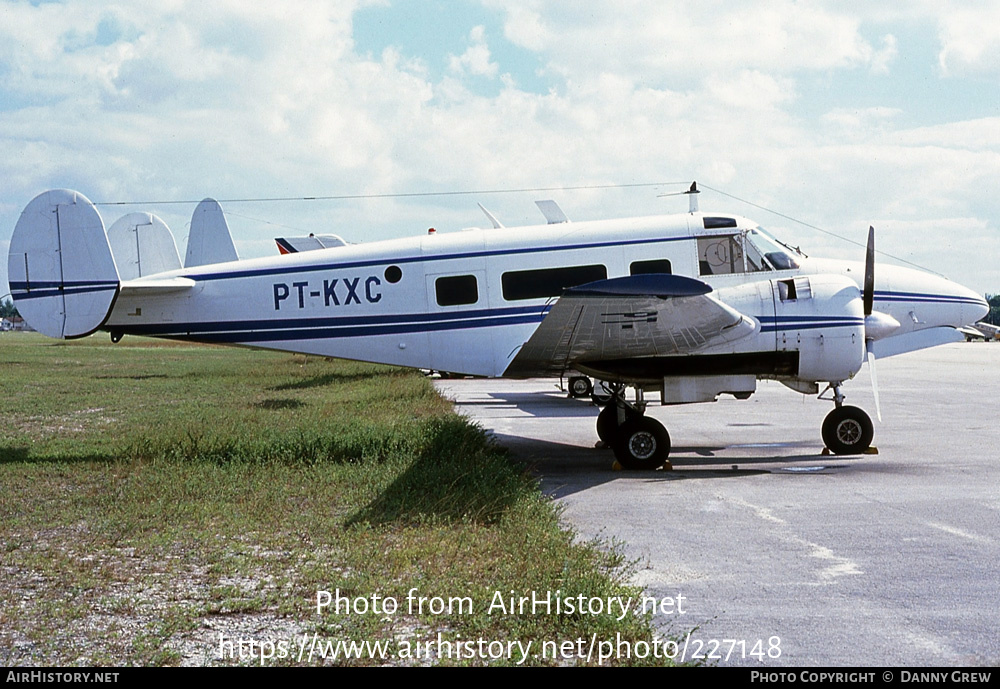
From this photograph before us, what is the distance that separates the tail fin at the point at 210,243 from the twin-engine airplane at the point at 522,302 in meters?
2.72

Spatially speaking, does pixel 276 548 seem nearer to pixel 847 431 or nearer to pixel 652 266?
pixel 652 266

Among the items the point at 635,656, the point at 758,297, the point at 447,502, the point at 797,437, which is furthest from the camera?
the point at 797,437

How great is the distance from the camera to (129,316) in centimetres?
1327

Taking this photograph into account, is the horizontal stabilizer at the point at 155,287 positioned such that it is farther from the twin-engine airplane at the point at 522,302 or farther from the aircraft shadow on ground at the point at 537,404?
the aircraft shadow on ground at the point at 537,404

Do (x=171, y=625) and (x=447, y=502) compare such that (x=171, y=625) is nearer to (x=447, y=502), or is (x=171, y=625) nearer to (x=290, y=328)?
(x=447, y=502)

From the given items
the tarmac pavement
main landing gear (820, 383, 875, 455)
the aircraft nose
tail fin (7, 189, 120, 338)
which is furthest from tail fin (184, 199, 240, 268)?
the aircraft nose

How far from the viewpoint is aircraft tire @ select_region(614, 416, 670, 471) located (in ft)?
39.8

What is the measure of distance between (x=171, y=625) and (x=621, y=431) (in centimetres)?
775

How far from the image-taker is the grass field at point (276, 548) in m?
5.34

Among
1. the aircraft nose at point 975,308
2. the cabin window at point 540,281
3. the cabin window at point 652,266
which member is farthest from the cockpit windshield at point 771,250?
the aircraft nose at point 975,308

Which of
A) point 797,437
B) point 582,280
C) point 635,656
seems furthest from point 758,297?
point 635,656

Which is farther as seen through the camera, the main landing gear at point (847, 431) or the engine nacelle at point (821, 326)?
the main landing gear at point (847, 431)

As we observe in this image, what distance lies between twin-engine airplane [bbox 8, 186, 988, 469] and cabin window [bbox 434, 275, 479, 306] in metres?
0.02

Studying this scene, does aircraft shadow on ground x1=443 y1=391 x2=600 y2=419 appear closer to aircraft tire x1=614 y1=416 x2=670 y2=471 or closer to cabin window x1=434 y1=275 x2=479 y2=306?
aircraft tire x1=614 y1=416 x2=670 y2=471
